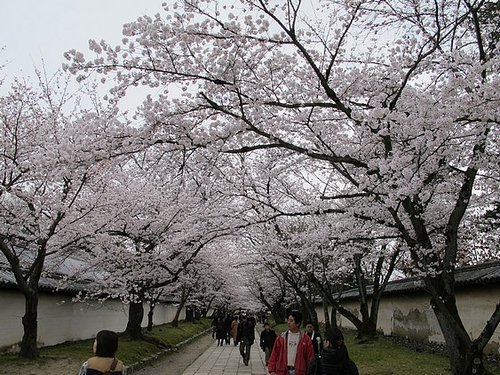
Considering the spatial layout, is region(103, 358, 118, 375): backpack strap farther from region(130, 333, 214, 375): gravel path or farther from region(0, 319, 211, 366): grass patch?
region(130, 333, 214, 375): gravel path

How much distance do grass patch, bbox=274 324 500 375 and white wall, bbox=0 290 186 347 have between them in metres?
9.46

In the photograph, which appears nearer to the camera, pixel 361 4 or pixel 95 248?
pixel 361 4

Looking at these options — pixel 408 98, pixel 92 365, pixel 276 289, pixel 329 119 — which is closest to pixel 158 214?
pixel 329 119

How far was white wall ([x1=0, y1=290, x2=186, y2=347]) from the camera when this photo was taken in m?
13.2

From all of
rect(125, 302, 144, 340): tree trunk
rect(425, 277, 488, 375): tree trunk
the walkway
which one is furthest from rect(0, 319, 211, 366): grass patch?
rect(425, 277, 488, 375): tree trunk

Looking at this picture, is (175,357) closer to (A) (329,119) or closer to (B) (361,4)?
(A) (329,119)

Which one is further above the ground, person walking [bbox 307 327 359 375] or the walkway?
person walking [bbox 307 327 359 375]

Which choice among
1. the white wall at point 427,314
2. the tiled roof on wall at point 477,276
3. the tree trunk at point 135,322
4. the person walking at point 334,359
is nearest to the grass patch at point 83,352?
the tree trunk at point 135,322

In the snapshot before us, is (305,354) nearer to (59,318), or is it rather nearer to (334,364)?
Answer: (334,364)

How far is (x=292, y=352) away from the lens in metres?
6.26

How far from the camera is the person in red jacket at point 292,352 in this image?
6160 millimetres

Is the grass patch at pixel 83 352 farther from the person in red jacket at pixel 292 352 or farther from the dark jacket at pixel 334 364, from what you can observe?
the dark jacket at pixel 334 364

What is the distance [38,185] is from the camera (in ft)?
39.3

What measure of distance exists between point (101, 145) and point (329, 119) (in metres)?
4.64
